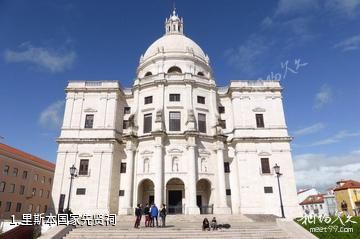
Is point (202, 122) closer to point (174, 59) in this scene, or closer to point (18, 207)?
point (174, 59)

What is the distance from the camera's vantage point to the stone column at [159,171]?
28.9 meters

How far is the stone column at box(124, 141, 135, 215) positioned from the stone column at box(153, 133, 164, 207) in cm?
307

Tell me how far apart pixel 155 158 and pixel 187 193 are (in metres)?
5.37

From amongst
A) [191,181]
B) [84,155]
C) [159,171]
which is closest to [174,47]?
[159,171]

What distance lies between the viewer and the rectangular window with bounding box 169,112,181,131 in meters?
32.9

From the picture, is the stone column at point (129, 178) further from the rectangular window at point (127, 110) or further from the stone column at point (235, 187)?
the stone column at point (235, 187)

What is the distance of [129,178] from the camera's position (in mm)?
30891

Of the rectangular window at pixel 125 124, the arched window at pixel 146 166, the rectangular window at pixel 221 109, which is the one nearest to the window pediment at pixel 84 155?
the rectangular window at pixel 125 124

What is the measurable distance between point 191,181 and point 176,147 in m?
4.43

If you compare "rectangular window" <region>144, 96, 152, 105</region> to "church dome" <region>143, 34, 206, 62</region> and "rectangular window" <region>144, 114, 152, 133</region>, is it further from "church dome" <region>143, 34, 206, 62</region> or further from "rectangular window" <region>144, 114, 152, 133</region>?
"church dome" <region>143, 34, 206, 62</region>

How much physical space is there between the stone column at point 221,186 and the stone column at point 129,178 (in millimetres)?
9725

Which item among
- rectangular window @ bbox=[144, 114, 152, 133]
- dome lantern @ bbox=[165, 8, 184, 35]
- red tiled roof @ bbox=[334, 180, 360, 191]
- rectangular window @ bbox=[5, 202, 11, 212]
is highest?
dome lantern @ bbox=[165, 8, 184, 35]

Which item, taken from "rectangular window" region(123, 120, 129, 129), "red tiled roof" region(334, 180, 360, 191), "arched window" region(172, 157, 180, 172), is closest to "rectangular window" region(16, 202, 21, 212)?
"rectangular window" region(123, 120, 129, 129)

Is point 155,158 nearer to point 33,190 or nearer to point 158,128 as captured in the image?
point 158,128
